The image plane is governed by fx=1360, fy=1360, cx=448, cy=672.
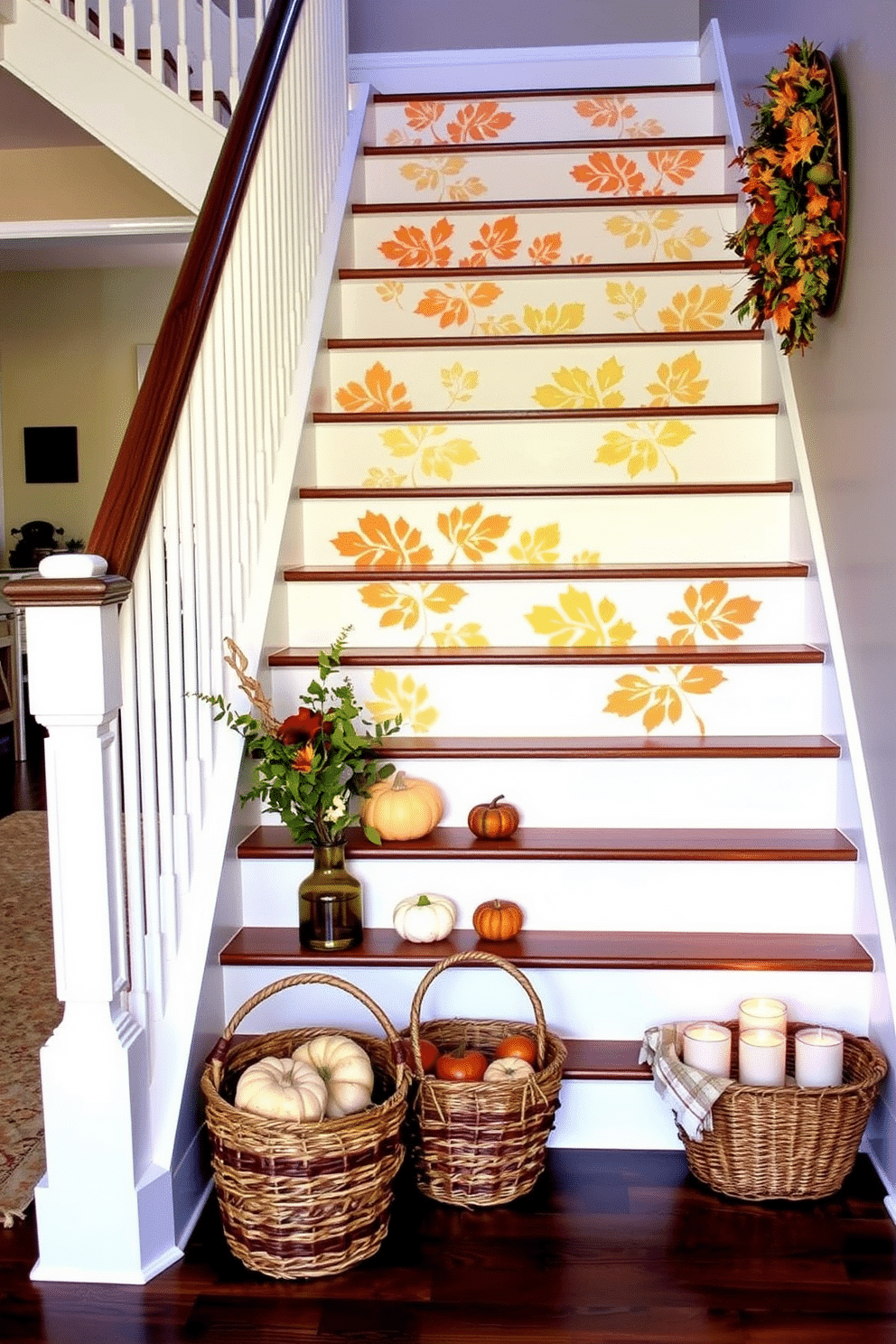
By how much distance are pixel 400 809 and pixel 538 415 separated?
122cm

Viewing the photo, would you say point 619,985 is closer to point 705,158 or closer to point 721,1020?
point 721,1020

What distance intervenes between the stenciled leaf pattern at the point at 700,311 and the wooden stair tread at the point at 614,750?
1385 millimetres

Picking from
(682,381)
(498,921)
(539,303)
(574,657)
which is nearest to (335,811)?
(498,921)

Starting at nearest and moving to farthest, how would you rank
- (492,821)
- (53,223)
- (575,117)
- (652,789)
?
(492,821), (652,789), (575,117), (53,223)

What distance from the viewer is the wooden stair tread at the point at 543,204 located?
3828mm

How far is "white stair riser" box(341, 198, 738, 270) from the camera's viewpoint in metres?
3.82

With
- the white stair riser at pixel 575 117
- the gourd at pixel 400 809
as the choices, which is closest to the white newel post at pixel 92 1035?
the gourd at pixel 400 809

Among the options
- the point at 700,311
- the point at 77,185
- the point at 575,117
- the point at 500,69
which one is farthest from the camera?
the point at 77,185

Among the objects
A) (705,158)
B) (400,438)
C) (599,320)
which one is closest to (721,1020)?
(400,438)

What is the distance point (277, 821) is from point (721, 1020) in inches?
37.4

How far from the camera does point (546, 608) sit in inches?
116

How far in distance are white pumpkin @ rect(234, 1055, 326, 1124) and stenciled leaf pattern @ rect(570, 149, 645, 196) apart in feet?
9.69

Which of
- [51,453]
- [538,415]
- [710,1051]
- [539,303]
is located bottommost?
[710,1051]

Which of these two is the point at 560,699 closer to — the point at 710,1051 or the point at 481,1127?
the point at 710,1051
